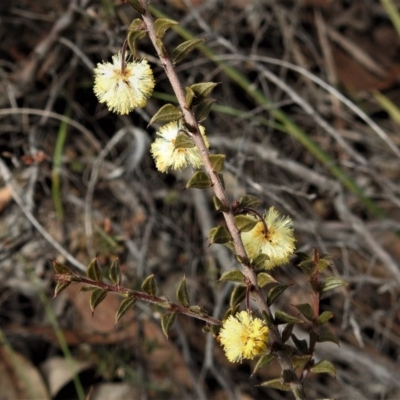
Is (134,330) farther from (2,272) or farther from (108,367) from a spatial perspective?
(2,272)

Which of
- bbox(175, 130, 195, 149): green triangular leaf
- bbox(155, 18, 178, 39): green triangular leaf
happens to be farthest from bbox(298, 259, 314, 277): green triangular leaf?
bbox(155, 18, 178, 39): green triangular leaf

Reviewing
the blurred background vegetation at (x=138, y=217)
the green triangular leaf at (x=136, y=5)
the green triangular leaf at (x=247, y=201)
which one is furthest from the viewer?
the blurred background vegetation at (x=138, y=217)

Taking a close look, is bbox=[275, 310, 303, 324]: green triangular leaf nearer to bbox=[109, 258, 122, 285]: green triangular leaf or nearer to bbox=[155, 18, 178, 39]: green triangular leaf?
bbox=[109, 258, 122, 285]: green triangular leaf

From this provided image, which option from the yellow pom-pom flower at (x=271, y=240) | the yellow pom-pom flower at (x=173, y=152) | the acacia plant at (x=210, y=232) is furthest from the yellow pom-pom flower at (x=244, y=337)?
the yellow pom-pom flower at (x=173, y=152)

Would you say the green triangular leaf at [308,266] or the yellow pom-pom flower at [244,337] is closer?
the yellow pom-pom flower at [244,337]

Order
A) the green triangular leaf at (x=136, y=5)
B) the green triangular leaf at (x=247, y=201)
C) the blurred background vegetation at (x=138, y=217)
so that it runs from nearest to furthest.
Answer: the green triangular leaf at (x=136, y=5)
the green triangular leaf at (x=247, y=201)
the blurred background vegetation at (x=138, y=217)

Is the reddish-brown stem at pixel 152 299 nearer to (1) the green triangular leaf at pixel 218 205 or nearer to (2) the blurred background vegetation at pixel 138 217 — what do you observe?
(1) the green triangular leaf at pixel 218 205

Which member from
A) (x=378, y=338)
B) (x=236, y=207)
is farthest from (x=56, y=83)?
(x=236, y=207)

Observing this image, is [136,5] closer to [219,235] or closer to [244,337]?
[219,235]

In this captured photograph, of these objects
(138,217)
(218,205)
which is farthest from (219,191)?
(138,217)
